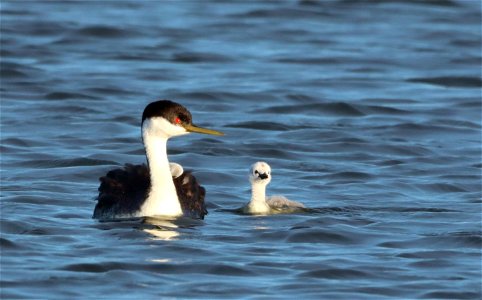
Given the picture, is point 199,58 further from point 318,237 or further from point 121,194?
point 318,237

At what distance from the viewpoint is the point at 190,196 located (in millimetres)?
15375

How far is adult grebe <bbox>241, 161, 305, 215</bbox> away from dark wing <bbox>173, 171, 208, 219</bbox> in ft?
1.69

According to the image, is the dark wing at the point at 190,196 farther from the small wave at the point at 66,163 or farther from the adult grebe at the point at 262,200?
the small wave at the point at 66,163

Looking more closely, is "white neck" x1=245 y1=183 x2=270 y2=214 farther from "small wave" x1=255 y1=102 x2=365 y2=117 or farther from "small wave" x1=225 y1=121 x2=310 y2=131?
"small wave" x1=255 y1=102 x2=365 y2=117

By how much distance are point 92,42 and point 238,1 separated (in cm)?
666

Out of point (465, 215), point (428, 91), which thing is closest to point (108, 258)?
point (465, 215)

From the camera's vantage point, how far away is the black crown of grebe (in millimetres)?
14875

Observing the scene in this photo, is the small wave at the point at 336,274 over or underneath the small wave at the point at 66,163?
over

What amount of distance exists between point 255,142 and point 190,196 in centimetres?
550

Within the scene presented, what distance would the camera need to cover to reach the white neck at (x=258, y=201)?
15594 mm

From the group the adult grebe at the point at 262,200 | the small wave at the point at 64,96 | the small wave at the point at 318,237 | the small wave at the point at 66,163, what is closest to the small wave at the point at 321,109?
the small wave at the point at 64,96

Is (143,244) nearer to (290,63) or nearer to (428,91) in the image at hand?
(428,91)

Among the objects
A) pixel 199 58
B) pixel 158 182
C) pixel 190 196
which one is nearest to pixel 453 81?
pixel 199 58

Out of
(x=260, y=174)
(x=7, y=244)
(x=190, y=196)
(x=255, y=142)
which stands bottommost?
(x=255, y=142)
